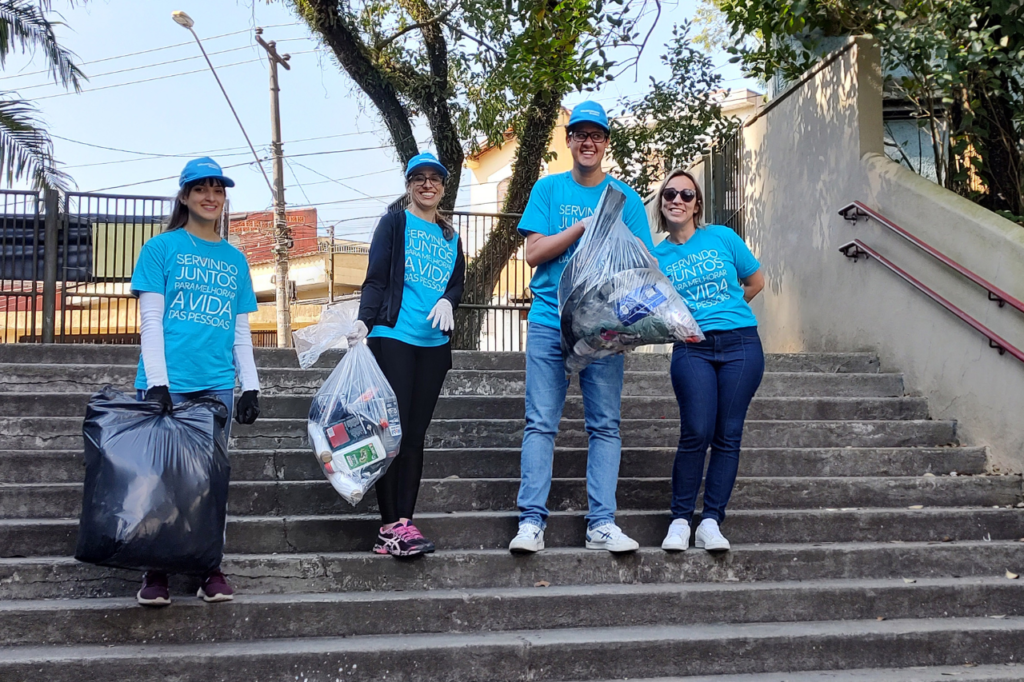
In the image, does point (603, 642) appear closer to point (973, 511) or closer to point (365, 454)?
point (365, 454)

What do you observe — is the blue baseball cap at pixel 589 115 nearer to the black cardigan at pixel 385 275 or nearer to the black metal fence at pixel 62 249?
the black cardigan at pixel 385 275

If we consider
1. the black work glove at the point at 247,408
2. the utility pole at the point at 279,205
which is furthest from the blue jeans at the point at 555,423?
the utility pole at the point at 279,205

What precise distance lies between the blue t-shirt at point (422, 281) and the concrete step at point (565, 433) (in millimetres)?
1227

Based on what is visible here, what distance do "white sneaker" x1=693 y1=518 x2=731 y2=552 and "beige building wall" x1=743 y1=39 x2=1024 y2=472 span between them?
6.51 ft

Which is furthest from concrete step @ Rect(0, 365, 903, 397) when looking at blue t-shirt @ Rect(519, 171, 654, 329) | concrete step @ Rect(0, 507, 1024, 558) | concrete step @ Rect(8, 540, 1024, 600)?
blue t-shirt @ Rect(519, 171, 654, 329)

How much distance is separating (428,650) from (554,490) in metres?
1.22

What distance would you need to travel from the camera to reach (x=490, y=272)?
9.89m

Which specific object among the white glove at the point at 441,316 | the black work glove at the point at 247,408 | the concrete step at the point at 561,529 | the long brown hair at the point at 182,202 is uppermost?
the long brown hair at the point at 182,202

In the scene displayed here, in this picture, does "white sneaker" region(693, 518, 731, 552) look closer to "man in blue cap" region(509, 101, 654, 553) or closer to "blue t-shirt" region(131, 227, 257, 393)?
"man in blue cap" region(509, 101, 654, 553)

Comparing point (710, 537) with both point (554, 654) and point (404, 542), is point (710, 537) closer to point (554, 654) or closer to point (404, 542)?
point (554, 654)

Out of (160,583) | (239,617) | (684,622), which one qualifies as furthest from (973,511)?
(160,583)

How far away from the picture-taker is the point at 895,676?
126 inches

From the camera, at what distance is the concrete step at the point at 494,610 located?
10.2 ft

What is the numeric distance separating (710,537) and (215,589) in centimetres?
191
